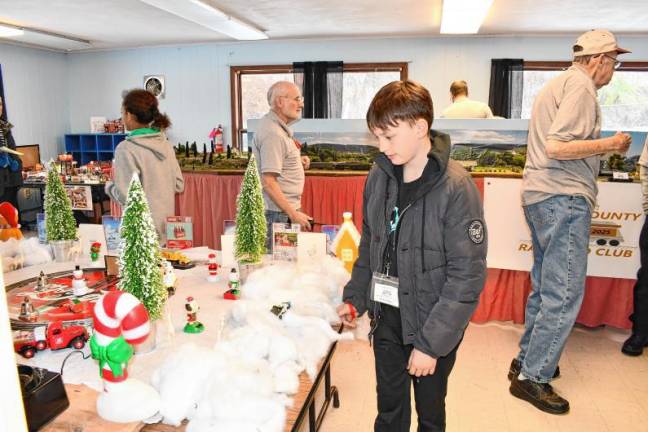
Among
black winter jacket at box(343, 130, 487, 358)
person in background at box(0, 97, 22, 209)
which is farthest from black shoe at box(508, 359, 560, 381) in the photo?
person in background at box(0, 97, 22, 209)

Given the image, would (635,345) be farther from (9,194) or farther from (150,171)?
(9,194)

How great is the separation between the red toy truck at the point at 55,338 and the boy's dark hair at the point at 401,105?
0.96m

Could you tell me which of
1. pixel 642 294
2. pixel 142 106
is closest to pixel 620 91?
Answer: pixel 642 294

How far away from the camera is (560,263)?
87.0 inches

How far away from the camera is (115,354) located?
0.94m

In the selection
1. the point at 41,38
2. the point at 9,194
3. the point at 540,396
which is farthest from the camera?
the point at 41,38

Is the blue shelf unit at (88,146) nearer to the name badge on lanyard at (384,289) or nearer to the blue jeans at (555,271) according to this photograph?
the blue jeans at (555,271)

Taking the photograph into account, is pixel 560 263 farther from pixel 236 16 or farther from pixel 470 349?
pixel 236 16

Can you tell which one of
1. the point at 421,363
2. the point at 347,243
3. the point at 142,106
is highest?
the point at 142,106

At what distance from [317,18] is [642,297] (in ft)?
16.1

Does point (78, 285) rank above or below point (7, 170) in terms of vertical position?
below

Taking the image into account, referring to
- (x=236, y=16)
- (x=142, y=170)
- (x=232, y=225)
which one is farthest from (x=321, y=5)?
(x=232, y=225)

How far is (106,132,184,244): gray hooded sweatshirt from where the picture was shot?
→ 2283mm

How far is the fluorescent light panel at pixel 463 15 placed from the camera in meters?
5.01
